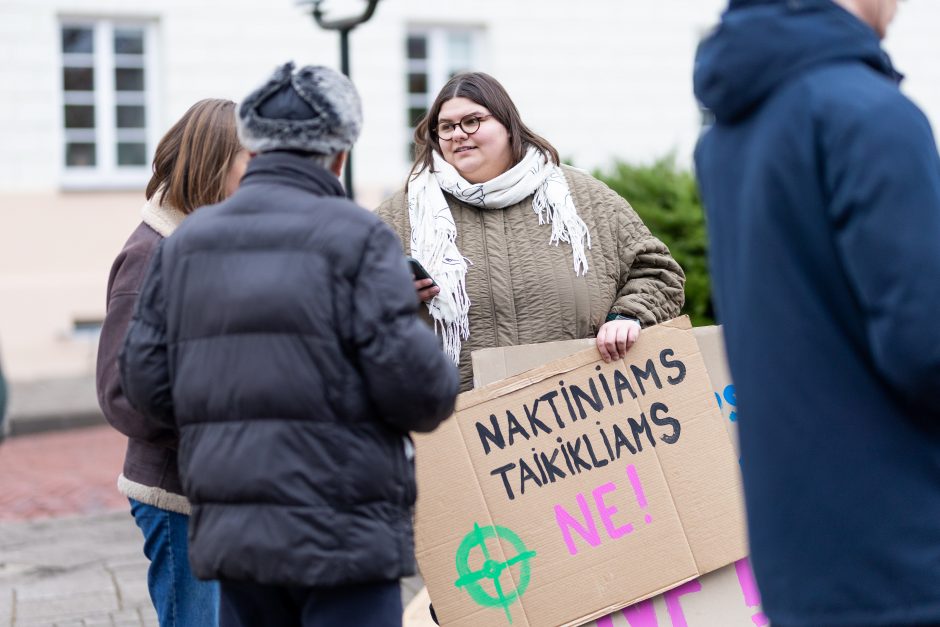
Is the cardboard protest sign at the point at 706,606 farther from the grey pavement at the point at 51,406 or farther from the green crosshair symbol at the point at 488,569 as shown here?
the grey pavement at the point at 51,406

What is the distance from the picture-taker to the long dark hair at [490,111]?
369cm

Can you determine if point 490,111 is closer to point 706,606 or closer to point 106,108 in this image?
point 706,606

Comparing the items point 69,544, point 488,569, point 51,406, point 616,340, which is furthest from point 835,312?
point 51,406

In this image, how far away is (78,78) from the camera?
13680mm

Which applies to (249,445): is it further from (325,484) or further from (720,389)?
(720,389)

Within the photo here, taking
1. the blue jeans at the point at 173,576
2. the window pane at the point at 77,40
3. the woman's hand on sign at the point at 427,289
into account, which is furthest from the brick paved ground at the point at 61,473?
the woman's hand on sign at the point at 427,289

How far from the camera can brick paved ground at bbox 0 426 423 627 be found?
5.32m

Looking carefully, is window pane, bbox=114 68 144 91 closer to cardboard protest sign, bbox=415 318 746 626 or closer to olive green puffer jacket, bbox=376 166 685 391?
olive green puffer jacket, bbox=376 166 685 391

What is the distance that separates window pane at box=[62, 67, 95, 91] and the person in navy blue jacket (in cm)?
1260

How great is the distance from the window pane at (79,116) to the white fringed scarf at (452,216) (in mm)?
10843

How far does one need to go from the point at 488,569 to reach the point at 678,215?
623 cm

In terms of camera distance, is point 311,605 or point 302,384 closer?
point 302,384

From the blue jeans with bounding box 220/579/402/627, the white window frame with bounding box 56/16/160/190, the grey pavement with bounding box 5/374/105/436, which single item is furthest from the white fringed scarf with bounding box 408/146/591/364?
the white window frame with bounding box 56/16/160/190

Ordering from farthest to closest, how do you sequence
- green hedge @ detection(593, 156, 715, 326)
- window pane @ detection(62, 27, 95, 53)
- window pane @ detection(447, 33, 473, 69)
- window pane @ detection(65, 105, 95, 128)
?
window pane @ detection(447, 33, 473, 69)
window pane @ detection(65, 105, 95, 128)
window pane @ detection(62, 27, 95, 53)
green hedge @ detection(593, 156, 715, 326)
